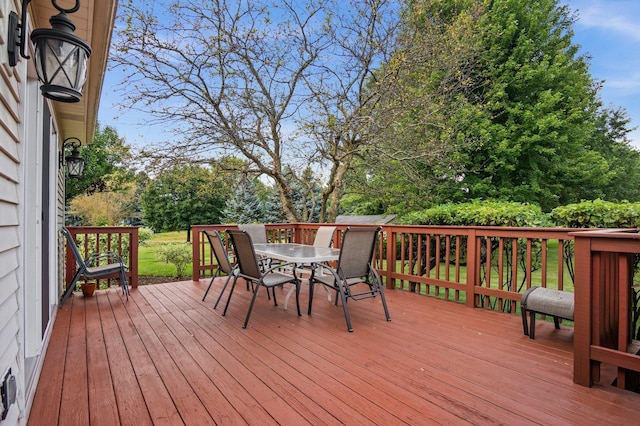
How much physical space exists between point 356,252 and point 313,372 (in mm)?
1445

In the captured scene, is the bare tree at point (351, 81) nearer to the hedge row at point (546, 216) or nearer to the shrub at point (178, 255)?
the hedge row at point (546, 216)

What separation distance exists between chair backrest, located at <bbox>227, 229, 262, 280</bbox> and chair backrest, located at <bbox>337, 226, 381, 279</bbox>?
0.84 metres

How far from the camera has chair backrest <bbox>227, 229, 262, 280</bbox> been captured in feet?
11.3

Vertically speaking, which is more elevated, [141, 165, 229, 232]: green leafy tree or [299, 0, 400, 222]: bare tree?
[299, 0, 400, 222]: bare tree

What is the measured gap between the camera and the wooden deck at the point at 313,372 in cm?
190

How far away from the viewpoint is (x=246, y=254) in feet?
11.8

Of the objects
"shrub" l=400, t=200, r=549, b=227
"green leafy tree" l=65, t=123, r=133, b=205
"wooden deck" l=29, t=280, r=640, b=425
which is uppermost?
"green leafy tree" l=65, t=123, r=133, b=205

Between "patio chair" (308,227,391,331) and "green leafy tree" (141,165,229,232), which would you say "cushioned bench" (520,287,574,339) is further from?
"green leafy tree" (141,165,229,232)

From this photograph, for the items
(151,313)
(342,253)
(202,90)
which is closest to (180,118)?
(202,90)

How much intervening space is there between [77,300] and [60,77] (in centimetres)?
382

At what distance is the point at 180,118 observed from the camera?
297 inches

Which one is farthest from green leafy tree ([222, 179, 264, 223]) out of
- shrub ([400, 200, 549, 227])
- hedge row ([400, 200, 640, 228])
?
shrub ([400, 200, 549, 227])

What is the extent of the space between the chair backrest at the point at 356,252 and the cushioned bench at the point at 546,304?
146 cm

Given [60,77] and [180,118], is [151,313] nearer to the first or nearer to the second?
[60,77]
